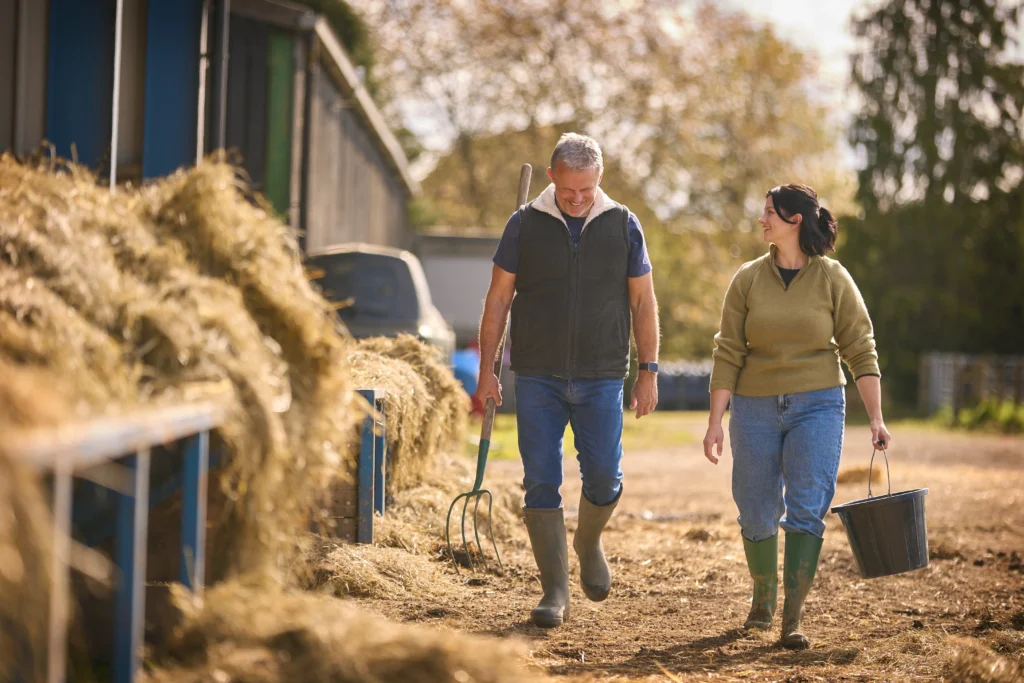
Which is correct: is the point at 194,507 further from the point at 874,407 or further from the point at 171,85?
the point at 171,85

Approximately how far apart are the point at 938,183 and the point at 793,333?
1045 inches

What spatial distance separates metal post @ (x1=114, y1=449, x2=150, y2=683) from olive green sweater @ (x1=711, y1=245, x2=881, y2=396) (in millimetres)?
2972

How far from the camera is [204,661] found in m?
2.81

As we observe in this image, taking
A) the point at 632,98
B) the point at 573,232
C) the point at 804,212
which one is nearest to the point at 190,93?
the point at 573,232

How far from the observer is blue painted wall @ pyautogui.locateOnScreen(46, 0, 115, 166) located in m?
7.65

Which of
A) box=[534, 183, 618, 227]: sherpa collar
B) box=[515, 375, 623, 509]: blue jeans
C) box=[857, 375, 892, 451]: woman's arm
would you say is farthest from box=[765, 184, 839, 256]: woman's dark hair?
box=[515, 375, 623, 509]: blue jeans

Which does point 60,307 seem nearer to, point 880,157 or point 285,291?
point 285,291

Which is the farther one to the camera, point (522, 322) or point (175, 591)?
point (522, 322)

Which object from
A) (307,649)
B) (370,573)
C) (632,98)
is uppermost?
(632,98)

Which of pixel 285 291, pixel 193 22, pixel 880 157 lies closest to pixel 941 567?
pixel 285 291

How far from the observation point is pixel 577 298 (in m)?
5.14

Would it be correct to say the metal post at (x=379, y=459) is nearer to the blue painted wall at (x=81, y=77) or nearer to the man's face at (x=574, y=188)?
the man's face at (x=574, y=188)

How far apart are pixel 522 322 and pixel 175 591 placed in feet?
8.31

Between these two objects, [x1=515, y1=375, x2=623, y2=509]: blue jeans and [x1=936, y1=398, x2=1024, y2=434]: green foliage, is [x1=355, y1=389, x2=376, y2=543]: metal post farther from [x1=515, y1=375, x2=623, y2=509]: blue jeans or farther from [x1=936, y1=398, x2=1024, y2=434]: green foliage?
[x1=936, y1=398, x2=1024, y2=434]: green foliage
